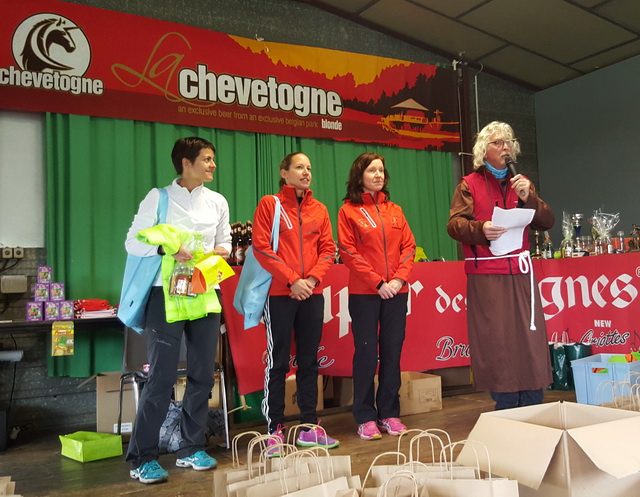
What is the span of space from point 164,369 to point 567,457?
1684 millimetres

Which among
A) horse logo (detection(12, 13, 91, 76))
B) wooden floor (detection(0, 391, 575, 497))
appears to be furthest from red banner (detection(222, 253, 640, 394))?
horse logo (detection(12, 13, 91, 76))

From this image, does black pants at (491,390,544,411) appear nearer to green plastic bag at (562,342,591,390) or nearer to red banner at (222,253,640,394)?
red banner at (222,253,640,394)

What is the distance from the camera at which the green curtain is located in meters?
4.04

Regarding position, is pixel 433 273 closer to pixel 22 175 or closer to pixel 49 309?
pixel 49 309

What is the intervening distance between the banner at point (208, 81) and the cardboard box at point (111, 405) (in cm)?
186

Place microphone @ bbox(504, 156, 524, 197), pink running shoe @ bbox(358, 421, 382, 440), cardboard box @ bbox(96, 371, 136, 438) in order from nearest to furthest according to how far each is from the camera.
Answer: microphone @ bbox(504, 156, 524, 197)
pink running shoe @ bbox(358, 421, 382, 440)
cardboard box @ bbox(96, 371, 136, 438)

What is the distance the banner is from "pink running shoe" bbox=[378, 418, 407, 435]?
8.58 ft

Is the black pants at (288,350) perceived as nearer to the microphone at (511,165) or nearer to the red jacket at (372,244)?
the red jacket at (372,244)

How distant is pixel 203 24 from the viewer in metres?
4.83

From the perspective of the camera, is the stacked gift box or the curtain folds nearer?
the stacked gift box

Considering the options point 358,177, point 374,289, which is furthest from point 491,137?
point 374,289

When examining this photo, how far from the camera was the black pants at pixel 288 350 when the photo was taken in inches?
116

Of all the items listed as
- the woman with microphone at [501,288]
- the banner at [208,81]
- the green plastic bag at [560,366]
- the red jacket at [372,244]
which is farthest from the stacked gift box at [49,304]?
the green plastic bag at [560,366]

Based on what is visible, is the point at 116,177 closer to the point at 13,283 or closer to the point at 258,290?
the point at 13,283
